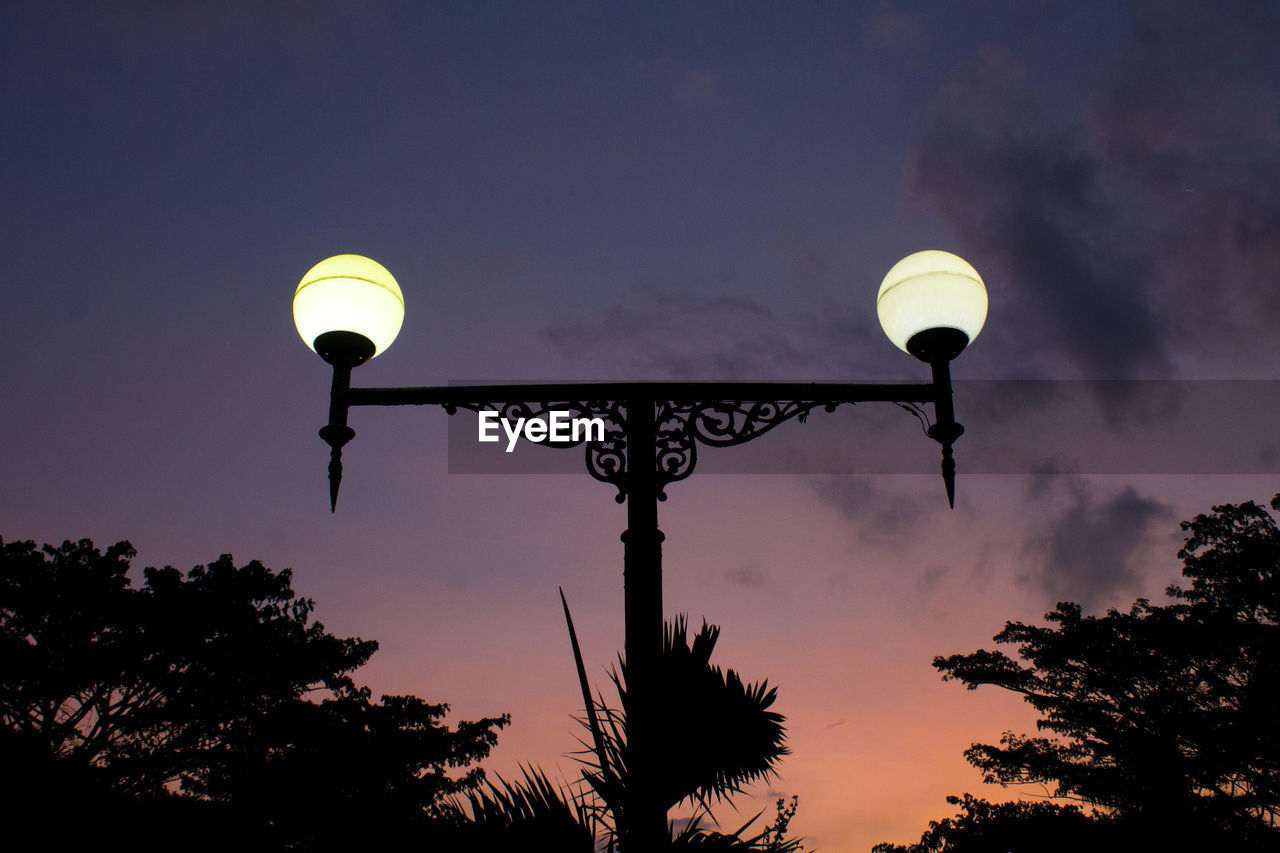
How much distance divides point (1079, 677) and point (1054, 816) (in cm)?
425

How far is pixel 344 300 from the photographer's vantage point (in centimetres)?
421

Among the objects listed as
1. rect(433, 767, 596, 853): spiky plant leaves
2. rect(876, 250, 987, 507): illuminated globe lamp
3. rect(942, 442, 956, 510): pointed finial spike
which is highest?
rect(876, 250, 987, 507): illuminated globe lamp

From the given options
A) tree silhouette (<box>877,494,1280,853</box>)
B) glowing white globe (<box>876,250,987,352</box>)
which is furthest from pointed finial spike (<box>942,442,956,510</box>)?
tree silhouette (<box>877,494,1280,853</box>)

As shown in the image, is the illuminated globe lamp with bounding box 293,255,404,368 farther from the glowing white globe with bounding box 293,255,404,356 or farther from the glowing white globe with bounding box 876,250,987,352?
the glowing white globe with bounding box 876,250,987,352

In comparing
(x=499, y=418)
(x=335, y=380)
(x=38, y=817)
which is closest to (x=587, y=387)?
(x=499, y=418)

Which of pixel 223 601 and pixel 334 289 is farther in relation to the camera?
pixel 223 601

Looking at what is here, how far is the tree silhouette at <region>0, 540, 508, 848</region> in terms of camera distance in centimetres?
2236

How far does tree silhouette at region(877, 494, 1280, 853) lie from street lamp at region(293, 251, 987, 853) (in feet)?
59.2

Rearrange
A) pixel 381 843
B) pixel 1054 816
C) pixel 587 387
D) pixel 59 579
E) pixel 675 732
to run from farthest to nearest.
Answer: pixel 59 579
pixel 1054 816
pixel 587 387
pixel 675 732
pixel 381 843

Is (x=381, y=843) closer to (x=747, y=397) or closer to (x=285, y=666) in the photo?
(x=747, y=397)

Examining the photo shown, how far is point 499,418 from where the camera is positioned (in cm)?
398

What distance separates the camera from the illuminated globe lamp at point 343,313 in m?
4.18

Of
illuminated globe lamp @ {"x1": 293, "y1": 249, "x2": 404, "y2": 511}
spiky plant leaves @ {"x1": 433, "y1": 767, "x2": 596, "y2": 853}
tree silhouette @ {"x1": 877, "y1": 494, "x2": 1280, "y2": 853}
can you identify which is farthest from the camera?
tree silhouette @ {"x1": 877, "y1": 494, "x2": 1280, "y2": 853}

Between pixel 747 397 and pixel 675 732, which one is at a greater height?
pixel 747 397
